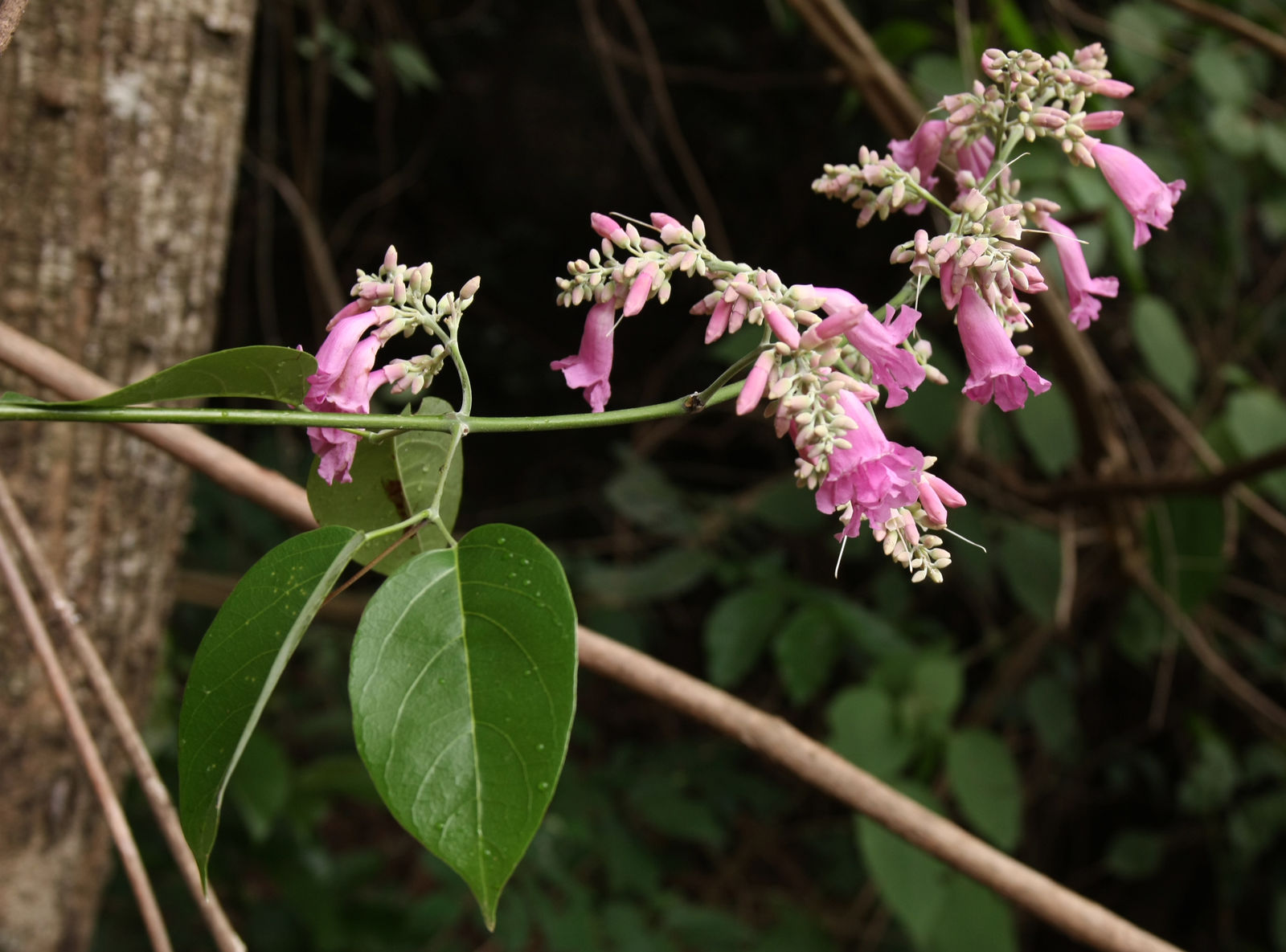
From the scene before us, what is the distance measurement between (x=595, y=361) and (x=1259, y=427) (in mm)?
1554

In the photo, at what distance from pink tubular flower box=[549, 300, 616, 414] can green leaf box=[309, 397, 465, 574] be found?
87 mm

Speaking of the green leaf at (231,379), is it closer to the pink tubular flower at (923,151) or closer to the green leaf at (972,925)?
the pink tubular flower at (923,151)

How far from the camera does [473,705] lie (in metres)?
0.48

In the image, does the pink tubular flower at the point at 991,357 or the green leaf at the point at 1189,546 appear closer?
the pink tubular flower at the point at 991,357

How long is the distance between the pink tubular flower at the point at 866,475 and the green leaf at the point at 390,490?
234mm

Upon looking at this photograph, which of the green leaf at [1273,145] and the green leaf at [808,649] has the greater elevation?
the green leaf at [1273,145]

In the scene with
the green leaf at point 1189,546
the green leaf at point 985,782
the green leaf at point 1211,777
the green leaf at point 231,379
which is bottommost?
the green leaf at point 1211,777

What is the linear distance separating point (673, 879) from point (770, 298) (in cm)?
280

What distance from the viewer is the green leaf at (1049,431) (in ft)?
5.87

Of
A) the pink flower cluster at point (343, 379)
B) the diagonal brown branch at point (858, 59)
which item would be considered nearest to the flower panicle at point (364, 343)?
the pink flower cluster at point (343, 379)

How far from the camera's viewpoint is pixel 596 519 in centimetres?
335

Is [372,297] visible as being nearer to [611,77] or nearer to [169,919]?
[611,77]

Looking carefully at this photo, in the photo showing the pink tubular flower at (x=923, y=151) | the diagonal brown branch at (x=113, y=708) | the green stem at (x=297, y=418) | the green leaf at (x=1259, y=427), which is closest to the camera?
the green stem at (x=297, y=418)

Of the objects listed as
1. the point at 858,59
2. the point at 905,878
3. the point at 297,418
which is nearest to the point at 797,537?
the point at 905,878
